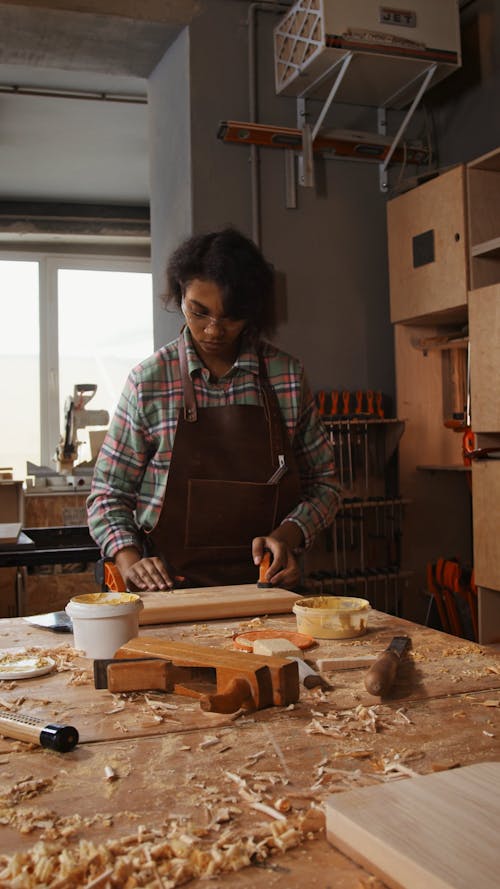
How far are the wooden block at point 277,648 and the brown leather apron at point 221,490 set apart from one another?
0.96m

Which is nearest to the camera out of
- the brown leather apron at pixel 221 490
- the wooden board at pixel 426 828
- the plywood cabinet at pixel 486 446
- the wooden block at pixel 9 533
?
the wooden board at pixel 426 828

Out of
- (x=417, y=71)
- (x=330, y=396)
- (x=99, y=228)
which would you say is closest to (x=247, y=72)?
(x=417, y=71)

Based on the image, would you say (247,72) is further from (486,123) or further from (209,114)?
(486,123)

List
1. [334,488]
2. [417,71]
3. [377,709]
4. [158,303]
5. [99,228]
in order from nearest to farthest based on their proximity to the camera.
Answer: [377,709], [334,488], [417,71], [158,303], [99,228]

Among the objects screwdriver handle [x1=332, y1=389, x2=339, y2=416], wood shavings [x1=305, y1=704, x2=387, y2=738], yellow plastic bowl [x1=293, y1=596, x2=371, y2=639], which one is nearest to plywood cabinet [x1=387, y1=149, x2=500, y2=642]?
screwdriver handle [x1=332, y1=389, x2=339, y2=416]

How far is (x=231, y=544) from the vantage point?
7.70 ft

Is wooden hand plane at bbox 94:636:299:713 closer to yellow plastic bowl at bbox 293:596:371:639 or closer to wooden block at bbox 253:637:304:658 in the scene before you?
wooden block at bbox 253:637:304:658

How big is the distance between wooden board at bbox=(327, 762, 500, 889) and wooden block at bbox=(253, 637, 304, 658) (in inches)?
19.3

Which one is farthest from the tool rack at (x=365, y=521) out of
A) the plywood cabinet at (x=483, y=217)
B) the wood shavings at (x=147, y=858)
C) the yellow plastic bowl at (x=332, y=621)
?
the wood shavings at (x=147, y=858)

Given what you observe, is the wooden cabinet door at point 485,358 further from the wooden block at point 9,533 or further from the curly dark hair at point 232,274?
the wooden block at point 9,533

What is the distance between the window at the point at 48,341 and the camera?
7.66 meters

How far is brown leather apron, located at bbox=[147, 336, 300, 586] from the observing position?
229 cm

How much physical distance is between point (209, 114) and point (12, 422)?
4.72 metres

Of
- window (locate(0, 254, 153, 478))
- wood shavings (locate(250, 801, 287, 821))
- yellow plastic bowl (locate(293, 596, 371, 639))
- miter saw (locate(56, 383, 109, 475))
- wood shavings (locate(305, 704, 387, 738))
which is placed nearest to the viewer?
wood shavings (locate(250, 801, 287, 821))
